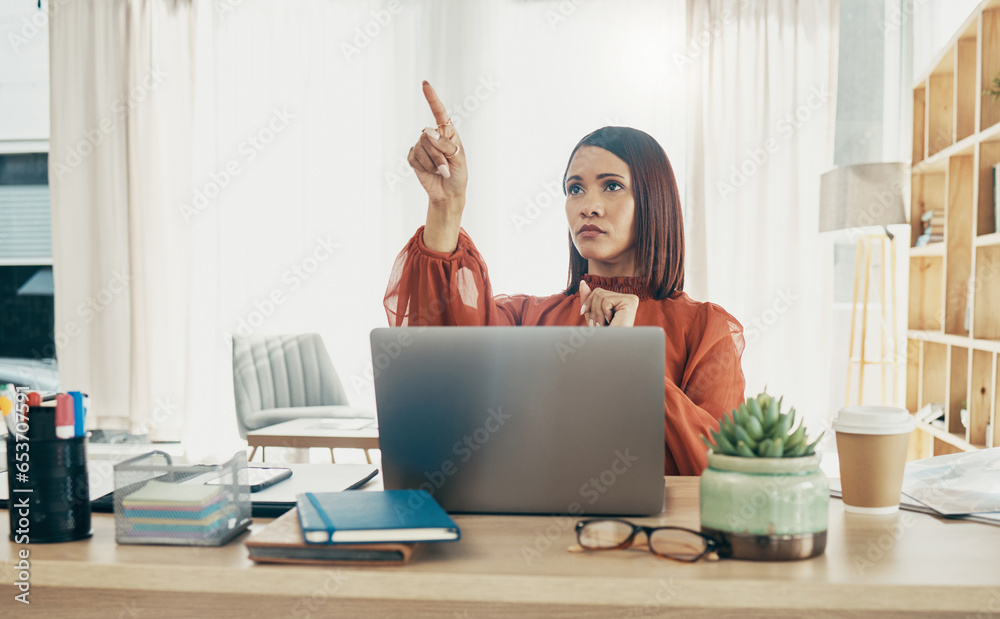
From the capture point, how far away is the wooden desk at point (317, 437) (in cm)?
283

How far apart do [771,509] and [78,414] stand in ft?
2.40

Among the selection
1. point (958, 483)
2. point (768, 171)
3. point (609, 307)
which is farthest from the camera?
point (768, 171)

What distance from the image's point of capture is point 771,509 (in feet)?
2.47

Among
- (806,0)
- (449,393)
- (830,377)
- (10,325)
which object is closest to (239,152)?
(10,325)

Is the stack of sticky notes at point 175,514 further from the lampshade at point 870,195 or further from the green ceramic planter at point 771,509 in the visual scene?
the lampshade at point 870,195

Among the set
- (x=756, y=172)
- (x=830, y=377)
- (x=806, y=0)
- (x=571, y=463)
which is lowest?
(x=830, y=377)

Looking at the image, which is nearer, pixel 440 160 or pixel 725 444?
pixel 725 444

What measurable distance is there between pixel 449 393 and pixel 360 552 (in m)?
0.21

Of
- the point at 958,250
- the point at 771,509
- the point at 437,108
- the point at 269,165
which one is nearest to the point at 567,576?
the point at 771,509

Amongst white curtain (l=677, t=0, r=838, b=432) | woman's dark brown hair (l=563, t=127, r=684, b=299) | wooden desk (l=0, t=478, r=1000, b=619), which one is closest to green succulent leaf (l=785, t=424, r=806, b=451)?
wooden desk (l=0, t=478, r=1000, b=619)

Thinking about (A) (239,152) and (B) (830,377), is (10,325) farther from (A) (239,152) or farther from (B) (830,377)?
(B) (830,377)

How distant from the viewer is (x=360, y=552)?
2.44ft

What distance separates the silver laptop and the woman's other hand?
18.3 inches

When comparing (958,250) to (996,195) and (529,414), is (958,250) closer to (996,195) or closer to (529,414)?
(996,195)
